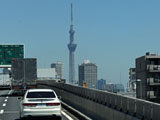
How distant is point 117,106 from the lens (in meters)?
13.4

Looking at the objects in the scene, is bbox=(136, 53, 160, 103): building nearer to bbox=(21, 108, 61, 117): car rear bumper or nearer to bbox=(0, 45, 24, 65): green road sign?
bbox=(0, 45, 24, 65): green road sign

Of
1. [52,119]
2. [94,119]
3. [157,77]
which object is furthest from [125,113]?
[157,77]

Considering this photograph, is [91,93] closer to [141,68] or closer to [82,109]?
[82,109]

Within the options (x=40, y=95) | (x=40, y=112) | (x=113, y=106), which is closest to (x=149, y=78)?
(x=40, y=95)

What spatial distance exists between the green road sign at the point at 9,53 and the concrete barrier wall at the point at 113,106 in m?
37.0

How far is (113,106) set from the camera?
550 inches

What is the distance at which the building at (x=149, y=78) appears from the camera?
9047 cm

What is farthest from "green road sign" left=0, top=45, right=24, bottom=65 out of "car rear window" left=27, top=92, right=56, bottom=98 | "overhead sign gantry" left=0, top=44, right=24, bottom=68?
"car rear window" left=27, top=92, right=56, bottom=98

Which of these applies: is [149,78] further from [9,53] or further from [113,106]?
[113,106]

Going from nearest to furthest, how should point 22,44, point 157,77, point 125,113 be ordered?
point 125,113, point 22,44, point 157,77

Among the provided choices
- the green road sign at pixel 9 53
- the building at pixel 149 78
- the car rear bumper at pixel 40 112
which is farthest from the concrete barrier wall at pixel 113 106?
the building at pixel 149 78

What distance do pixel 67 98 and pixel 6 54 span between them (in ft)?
115

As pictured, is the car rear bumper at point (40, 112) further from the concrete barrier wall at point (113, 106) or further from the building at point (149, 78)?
the building at point (149, 78)

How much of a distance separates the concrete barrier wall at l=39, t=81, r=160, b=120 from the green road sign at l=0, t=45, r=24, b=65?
3699cm
